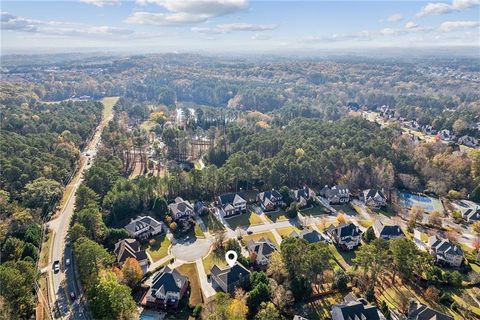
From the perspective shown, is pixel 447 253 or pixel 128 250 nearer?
pixel 128 250

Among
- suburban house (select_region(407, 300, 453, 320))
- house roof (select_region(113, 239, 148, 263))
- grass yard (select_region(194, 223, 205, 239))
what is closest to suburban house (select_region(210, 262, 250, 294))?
house roof (select_region(113, 239, 148, 263))

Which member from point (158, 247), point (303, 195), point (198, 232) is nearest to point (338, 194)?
point (303, 195)

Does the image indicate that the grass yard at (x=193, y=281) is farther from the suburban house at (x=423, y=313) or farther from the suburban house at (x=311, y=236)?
the suburban house at (x=423, y=313)

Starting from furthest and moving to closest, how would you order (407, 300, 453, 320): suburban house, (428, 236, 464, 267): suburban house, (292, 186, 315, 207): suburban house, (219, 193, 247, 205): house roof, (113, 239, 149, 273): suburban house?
(292, 186, 315, 207): suburban house, (219, 193, 247, 205): house roof, (428, 236, 464, 267): suburban house, (113, 239, 149, 273): suburban house, (407, 300, 453, 320): suburban house

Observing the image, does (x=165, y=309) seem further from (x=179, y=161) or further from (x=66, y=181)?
(x=179, y=161)

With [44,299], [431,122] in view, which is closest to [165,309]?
[44,299]

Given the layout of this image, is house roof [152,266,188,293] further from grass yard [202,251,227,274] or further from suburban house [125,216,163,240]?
suburban house [125,216,163,240]

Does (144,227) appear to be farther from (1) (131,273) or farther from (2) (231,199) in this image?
(2) (231,199)

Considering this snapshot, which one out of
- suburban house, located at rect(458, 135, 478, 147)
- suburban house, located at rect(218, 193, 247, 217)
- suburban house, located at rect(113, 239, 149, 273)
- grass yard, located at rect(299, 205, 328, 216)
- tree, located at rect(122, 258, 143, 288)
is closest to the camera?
tree, located at rect(122, 258, 143, 288)
